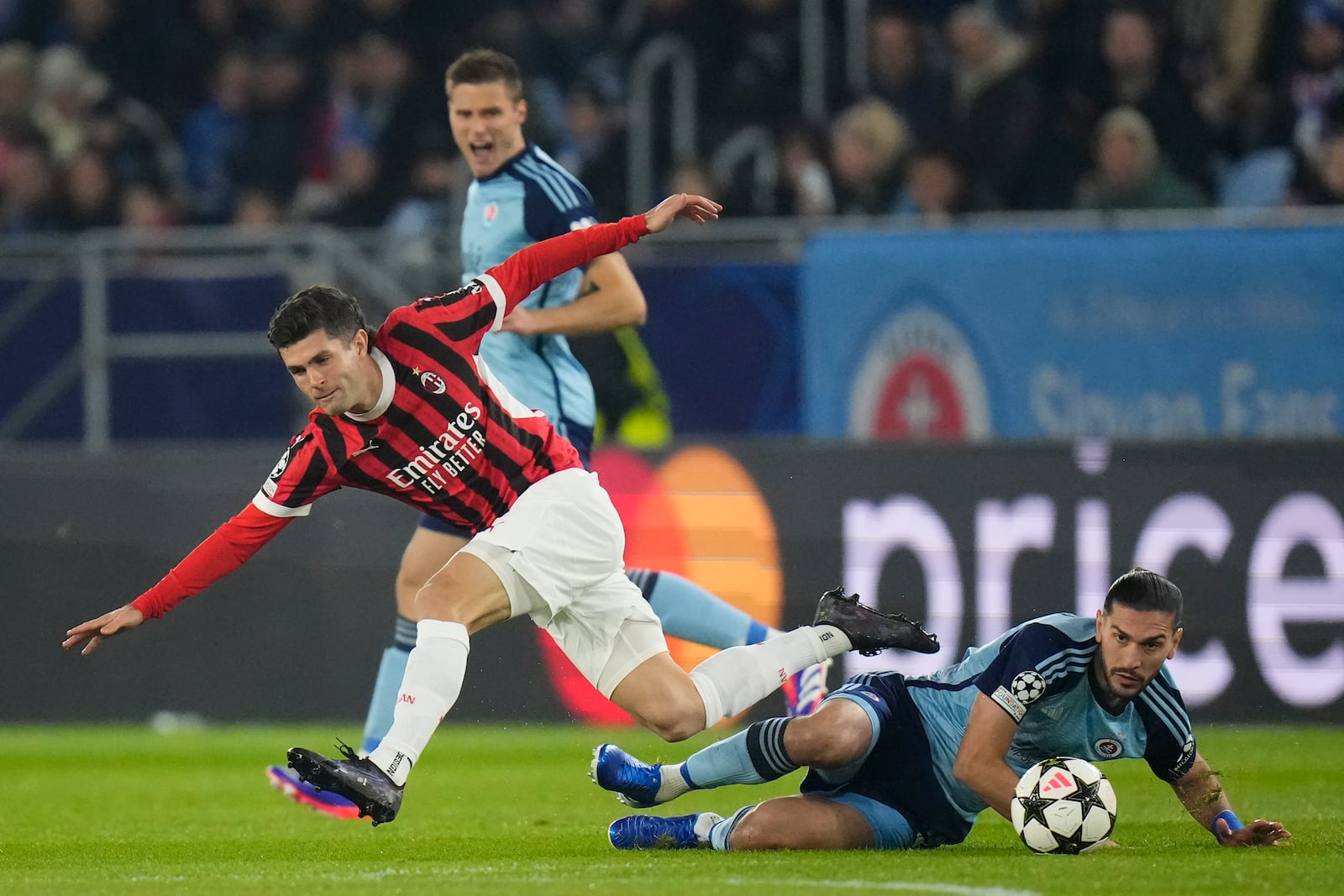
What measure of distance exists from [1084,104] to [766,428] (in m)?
2.61


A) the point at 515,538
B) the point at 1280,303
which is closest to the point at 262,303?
the point at 1280,303

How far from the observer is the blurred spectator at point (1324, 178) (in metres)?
10.8

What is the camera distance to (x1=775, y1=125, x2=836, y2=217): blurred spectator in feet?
40.4

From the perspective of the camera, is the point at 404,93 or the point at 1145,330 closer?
the point at 1145,330

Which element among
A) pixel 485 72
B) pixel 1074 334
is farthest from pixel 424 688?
pixel 1074 334

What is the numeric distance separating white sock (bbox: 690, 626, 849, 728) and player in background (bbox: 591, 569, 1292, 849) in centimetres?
13

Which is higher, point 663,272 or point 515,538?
point 663,272

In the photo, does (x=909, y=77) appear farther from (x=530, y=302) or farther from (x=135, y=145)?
(x=530, y=302)

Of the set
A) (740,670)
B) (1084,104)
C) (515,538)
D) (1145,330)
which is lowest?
(740,670)

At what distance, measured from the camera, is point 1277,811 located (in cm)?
698

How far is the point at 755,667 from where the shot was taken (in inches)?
249

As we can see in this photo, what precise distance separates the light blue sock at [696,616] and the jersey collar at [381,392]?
171 centimetres

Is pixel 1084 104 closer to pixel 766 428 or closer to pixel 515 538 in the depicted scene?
pixel 766 428

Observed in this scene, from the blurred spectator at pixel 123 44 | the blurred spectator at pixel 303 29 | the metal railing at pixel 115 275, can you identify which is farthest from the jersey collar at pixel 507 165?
the blurred spectator at pixel 123 44
